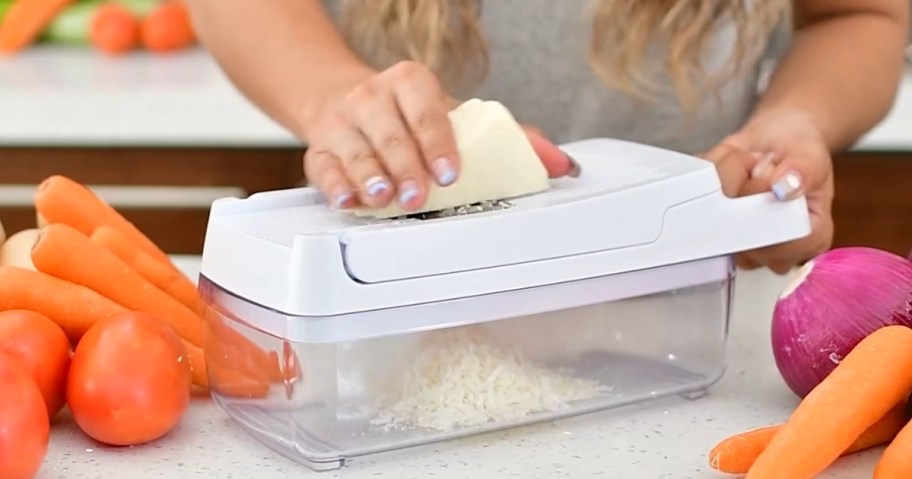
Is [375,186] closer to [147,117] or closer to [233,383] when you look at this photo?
[233,383]

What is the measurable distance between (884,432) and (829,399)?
63 millimetres

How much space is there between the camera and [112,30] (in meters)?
2.07

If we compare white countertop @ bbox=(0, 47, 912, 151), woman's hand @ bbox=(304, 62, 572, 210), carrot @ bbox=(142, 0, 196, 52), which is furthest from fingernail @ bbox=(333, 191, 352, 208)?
carrot @ bbox=(142, 0, 196, 52)

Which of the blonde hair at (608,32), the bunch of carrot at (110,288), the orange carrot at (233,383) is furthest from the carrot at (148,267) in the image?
the blonde hair at (608,32)

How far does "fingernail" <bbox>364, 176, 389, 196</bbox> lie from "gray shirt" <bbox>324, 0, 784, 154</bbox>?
525 mm

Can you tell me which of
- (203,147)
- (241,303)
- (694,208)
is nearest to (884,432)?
(694,208)

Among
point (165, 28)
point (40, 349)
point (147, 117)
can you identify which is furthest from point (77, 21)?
point (40, 349)

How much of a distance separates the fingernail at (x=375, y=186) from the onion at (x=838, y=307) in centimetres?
25

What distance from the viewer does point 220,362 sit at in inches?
29.3

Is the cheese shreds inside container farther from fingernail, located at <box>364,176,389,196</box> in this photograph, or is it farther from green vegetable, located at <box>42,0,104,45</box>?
green vegetable, located at <box>42,0,104,45</box>

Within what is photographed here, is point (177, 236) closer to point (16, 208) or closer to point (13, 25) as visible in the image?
point (16, 208)

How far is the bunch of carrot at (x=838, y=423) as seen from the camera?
2.12 ft

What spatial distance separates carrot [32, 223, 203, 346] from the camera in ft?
2.64

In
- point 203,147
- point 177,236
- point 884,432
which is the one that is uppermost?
point 884,432
